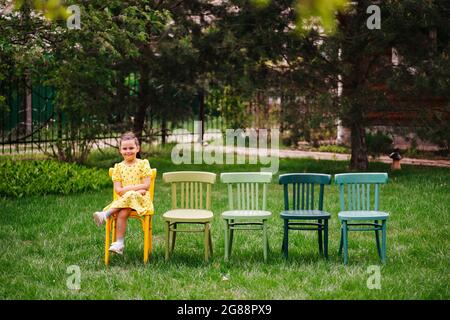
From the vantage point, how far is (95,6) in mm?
11703

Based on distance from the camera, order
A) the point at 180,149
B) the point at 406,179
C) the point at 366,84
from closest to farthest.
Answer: the point at 406,179 → the point at 366,84 → the point at 180,149

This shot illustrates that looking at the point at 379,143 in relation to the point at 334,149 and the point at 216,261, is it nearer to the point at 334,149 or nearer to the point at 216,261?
the point at 334,149

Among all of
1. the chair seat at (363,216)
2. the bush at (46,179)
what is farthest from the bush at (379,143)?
the chair seat at (363,216)

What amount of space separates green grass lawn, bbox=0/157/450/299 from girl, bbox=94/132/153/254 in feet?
1.29

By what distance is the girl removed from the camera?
6824 millimetres

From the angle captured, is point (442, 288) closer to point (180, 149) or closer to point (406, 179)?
point (406, 179)

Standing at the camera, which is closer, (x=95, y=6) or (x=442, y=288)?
(x=442, y=288)

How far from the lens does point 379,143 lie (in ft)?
51.9

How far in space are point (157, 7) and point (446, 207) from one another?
22.9 feet

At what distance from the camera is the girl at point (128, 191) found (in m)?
6.82

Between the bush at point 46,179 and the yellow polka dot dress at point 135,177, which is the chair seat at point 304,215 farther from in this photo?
the bush at point 46,179

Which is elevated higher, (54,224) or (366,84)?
(366,84)

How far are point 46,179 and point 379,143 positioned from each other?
7.71 metres

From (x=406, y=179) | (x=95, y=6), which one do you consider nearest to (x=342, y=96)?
(x=406, y=179)
